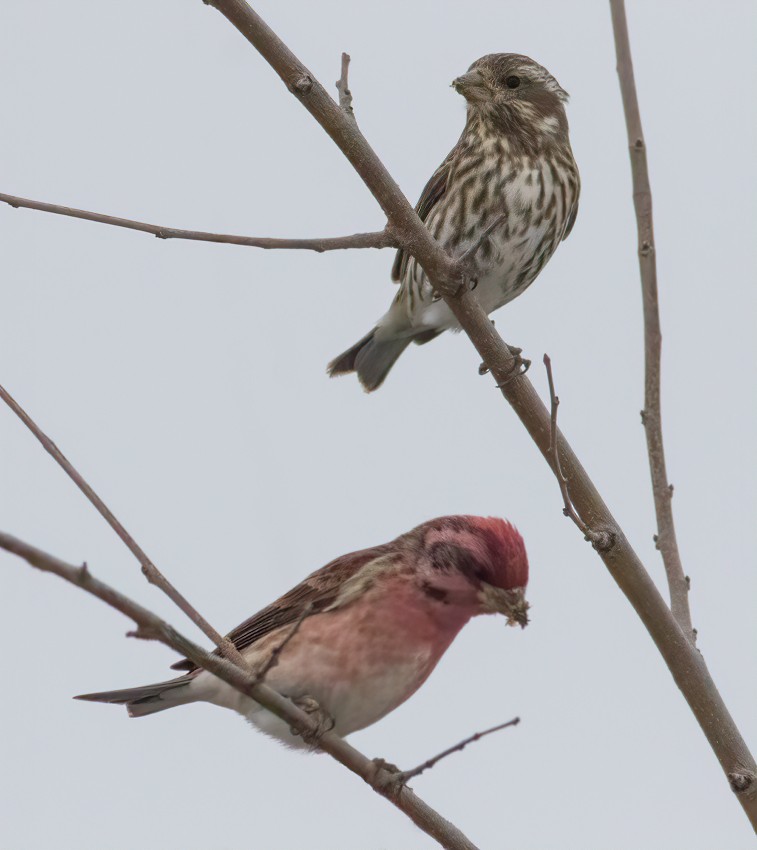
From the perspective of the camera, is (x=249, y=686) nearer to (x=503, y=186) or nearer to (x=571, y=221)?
(x=503, y=186)

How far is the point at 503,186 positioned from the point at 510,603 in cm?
414

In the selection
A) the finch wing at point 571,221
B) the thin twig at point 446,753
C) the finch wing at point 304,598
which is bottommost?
the thin twig at point 446,753

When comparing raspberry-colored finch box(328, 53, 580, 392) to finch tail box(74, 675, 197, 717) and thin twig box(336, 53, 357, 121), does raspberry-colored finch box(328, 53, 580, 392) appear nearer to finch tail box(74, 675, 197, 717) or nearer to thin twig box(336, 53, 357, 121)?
A: thin twig box(336, 53, 357, 121)

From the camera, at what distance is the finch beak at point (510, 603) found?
568 centimetres

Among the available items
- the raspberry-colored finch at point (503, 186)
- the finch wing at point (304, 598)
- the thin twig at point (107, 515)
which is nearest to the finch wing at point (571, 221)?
the raspberry-colored finch at point (503, 186)

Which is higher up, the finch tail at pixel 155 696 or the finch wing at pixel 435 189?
the finch wing at pixel 435 189

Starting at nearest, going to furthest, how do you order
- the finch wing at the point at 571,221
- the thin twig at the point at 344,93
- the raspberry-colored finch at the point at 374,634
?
the thin twig at the point at 344,93 < the raspberry-colored finch at the point at 374,634 < the finch wing at the point at 571,221

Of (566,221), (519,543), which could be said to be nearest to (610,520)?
(519,543)

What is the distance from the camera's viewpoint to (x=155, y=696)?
6.50 m

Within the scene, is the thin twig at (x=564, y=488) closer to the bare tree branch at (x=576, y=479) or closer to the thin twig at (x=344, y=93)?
the bare tree branch at (x=576, y=479)

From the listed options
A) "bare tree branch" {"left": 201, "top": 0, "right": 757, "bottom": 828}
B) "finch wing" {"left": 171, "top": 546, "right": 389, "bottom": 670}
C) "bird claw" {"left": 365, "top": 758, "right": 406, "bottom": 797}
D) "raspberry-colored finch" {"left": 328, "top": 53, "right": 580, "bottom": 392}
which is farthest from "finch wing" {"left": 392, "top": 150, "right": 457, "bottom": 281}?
"bird claw" {"left": 365, "top": 758, "right": 406, "bottom": 797}

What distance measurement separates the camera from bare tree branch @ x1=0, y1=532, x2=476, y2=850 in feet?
10.3

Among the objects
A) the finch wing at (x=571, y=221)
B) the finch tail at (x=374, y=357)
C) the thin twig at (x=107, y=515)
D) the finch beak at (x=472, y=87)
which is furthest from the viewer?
the finch tail at (x=374, y=357)

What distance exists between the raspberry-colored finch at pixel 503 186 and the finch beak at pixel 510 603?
11.6 ft
